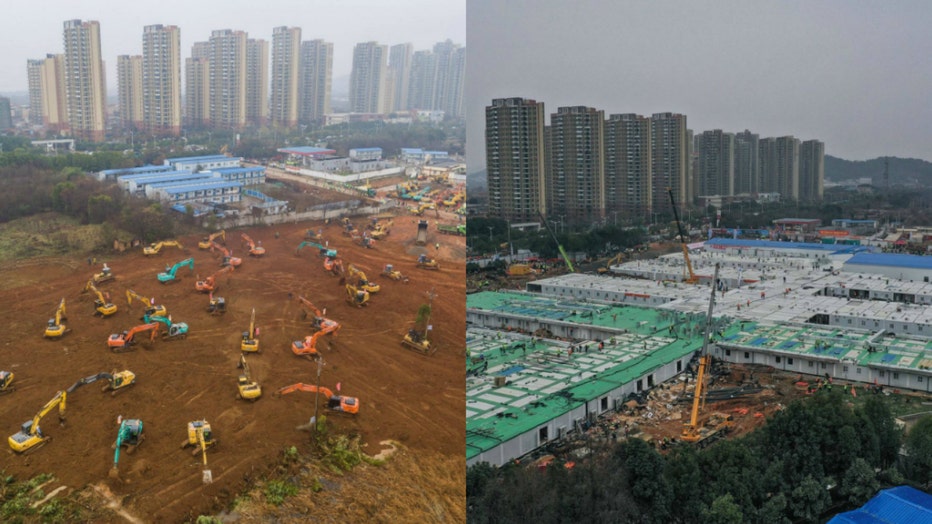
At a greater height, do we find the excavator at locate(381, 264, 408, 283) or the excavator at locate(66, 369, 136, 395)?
the excavator at locate(381, 264, 408, 283)

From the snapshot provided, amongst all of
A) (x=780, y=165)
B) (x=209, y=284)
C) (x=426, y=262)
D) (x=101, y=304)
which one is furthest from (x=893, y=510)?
(x=780, y=165)

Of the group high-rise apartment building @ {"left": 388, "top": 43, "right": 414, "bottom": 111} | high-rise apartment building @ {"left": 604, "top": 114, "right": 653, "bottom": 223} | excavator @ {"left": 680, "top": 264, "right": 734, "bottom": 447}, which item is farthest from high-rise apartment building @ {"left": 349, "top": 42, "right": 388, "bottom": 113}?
high-rise apartment building @ {"left": 604, "top": 114, "right": 653, "bottom": 223}

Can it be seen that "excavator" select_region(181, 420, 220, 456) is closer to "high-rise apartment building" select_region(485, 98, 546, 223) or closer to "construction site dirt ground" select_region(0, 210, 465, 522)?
"construction site dirt ground" select_region(0, 210, 465, 522)

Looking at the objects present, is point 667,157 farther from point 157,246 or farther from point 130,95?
point 157,246

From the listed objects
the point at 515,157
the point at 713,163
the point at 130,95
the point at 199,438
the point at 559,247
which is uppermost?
the point at 713,163

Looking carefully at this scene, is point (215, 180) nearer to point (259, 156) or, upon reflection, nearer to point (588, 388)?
point (259, 156)

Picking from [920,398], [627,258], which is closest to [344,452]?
[920,398]
